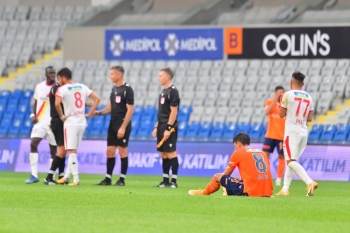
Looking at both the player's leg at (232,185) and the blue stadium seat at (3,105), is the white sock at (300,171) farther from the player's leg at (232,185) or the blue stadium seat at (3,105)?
the blue stadium seat at (3,105)

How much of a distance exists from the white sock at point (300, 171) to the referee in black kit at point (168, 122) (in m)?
2.73

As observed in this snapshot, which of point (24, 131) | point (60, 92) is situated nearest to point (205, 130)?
point (24, 131)

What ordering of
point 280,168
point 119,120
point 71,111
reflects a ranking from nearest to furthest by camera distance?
point 71,111 < point 119,120 < point 280,168

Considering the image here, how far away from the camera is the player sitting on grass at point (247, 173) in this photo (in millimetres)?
13359

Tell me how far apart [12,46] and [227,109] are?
9674 mm

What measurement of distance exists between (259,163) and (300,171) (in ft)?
5.55

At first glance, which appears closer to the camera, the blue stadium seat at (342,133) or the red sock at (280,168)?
the red sock at (280,168)

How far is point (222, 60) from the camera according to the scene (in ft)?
102

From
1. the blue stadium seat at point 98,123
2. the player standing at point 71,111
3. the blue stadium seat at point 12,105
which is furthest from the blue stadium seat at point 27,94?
the player standing at point 71,111

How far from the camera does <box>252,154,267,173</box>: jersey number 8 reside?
526 inches

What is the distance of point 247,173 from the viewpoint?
526 inches

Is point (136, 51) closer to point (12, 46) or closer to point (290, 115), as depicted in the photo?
point (12, 46)

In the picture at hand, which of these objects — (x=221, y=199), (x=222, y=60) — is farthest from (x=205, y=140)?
(x=221, y=199)

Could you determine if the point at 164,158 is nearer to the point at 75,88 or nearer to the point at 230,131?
the point at 75,88
